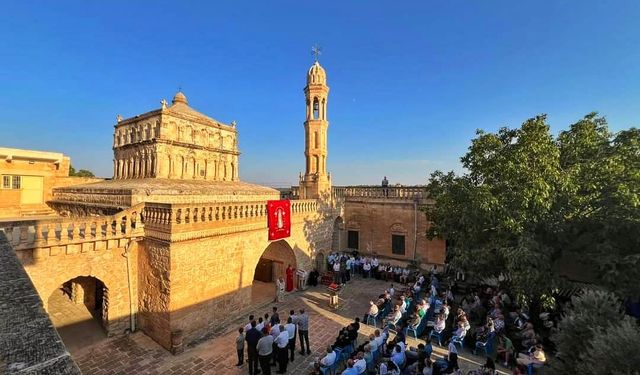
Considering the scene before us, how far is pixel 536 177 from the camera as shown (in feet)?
34.4

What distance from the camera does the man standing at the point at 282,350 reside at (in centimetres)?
873

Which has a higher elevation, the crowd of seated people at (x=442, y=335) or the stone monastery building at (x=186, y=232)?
the stone monastery building at (x=186, y=232)

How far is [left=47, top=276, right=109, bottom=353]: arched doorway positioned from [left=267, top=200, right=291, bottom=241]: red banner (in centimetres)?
669

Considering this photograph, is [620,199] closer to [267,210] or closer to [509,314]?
[509,314]

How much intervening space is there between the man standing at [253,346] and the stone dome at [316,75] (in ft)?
51.7

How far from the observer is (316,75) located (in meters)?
20.0

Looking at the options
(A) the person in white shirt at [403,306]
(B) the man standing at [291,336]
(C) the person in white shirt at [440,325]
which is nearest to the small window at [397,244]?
(A) the person in white shirt at [403,306]

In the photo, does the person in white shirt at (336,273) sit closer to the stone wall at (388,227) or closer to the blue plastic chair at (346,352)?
the stone wall at (388,227)

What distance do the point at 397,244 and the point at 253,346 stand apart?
13.4 meters

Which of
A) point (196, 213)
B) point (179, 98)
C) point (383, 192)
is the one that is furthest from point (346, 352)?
point (179, 98)

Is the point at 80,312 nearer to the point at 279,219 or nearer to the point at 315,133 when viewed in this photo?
the point at 279,219

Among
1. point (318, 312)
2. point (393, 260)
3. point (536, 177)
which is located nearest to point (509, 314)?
point (536, 177)

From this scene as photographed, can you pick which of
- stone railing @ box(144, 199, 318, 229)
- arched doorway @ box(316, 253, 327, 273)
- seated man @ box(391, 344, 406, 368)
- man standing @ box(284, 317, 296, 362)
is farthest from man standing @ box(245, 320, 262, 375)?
arched doorway @ box(316, 253, 327, 273)

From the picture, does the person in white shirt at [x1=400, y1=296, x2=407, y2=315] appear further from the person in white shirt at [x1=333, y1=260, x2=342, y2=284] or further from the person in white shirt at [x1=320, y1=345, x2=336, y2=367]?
the person in white shirt at [x1=333, y1=260, x2=342, y2=284]
